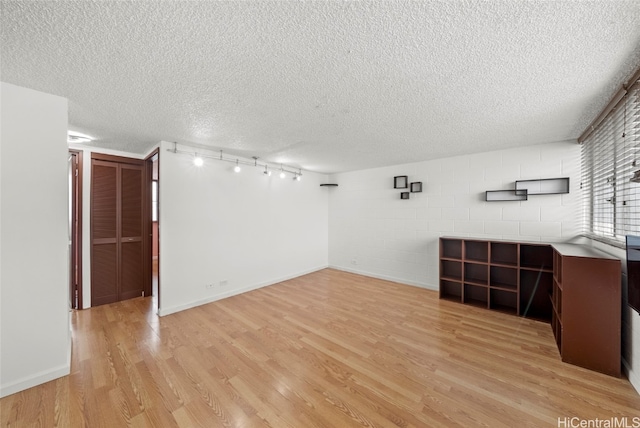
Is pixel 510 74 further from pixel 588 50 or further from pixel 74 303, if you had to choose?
pixel 74 303

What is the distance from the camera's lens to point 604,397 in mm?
1770

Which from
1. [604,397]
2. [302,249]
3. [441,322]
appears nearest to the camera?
[604,397]

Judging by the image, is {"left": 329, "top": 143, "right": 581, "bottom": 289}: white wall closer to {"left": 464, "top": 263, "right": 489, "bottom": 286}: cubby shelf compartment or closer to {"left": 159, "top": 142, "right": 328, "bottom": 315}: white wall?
{"left": 464, "top": 263, "right": 489, "bottom": 286}: cubby shelf compartment

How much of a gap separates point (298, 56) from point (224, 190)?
2956mm

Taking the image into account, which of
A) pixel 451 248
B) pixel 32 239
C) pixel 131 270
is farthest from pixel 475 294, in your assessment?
pixel 131 270

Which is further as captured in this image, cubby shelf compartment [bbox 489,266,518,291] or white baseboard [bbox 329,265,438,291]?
white baseboard [bbox 329,265,438,291]

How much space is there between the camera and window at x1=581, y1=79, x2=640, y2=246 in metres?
1.90

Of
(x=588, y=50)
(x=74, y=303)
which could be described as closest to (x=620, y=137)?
(x=588, y=50)

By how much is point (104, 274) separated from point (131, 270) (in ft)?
1.10

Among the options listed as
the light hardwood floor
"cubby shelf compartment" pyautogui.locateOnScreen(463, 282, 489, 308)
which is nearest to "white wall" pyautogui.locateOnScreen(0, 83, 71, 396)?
the light hardwood floor

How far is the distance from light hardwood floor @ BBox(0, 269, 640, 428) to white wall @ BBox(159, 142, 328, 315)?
60 cm

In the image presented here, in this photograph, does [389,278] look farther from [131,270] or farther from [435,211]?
[131,270]

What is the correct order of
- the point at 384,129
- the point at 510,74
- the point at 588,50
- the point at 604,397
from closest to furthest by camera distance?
the point at 588,50 < the point at 510,74 < the point at 604,397 < the point at 384,129

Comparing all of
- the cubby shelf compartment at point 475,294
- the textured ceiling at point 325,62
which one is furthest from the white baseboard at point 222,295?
the cubby shelf compartment at point 475,294
